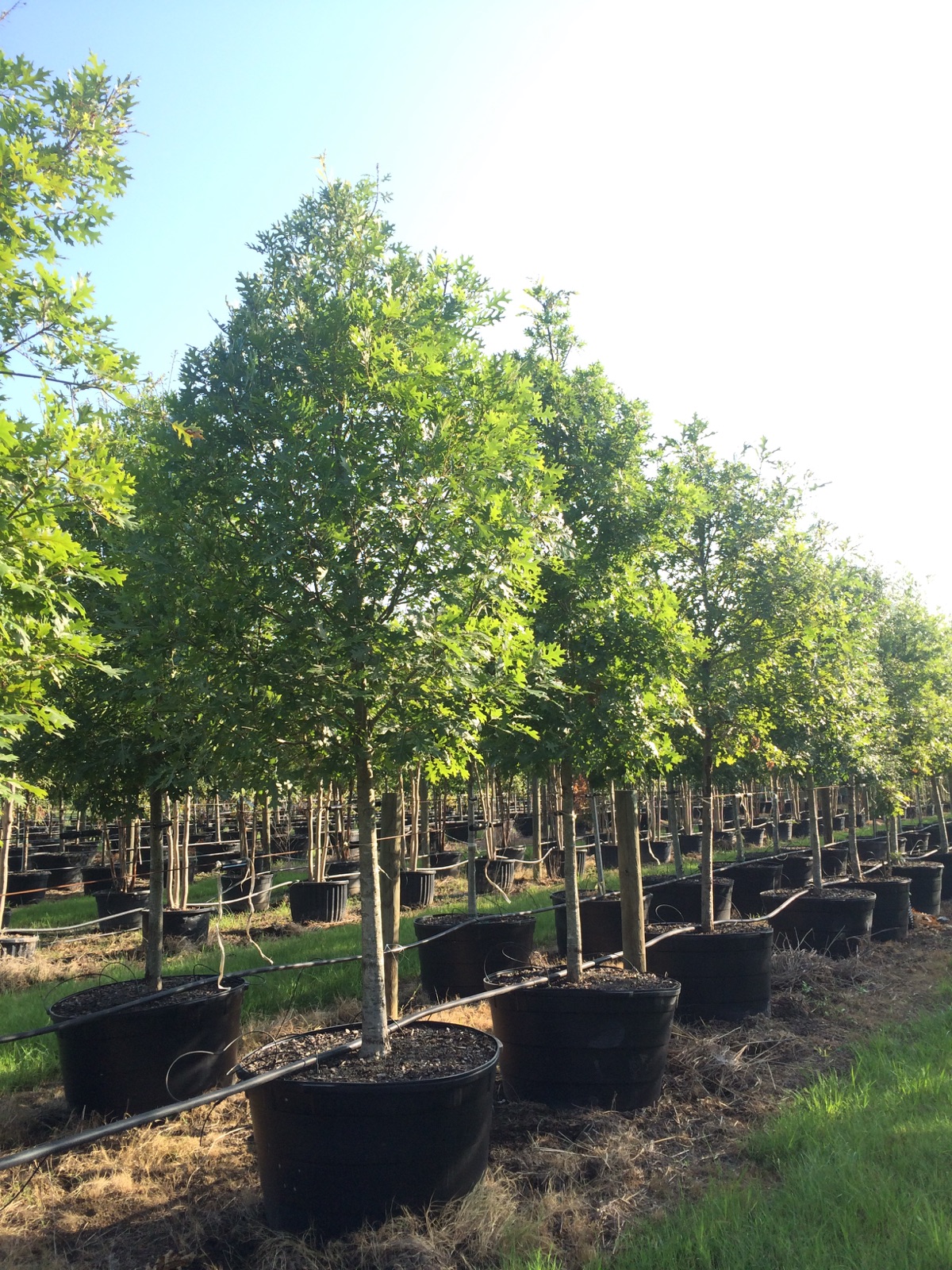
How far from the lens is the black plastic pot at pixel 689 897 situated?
9.73 m

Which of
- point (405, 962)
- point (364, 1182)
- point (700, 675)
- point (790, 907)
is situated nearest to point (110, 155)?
point (364, 1182)

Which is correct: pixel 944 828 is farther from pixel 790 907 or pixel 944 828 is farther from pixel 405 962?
pixel 405 962

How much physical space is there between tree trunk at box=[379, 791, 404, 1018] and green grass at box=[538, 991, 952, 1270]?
2.95 m

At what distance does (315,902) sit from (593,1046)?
7.90 meters

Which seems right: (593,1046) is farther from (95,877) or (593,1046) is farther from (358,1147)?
(95,877)

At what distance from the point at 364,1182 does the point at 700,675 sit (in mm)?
4547

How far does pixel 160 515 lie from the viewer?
414 cm

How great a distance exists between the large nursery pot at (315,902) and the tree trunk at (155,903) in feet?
20.9

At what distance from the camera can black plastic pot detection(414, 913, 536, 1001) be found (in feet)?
25.7

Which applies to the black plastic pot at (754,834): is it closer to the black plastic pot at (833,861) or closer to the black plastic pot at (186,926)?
the black plastic pot at (833,861)

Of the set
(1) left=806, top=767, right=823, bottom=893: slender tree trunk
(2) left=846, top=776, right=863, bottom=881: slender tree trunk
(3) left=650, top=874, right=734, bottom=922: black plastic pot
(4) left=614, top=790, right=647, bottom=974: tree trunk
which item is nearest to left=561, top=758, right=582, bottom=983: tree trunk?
(4) left=614, top=790, right=647, bottom=974: tree trunk

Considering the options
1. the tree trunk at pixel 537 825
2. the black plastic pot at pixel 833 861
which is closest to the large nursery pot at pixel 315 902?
the tree trunk at pixel 537 825

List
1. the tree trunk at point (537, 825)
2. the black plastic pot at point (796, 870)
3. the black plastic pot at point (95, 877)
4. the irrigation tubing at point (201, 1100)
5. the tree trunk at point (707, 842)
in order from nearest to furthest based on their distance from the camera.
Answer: the irrigation tubing at point (201, 1100) → the tree trunk at point (707, 842) → the tree trunk at point (537, 825) → the black plastic pot at point (796, 870) → the black plastic pot at point (95, 877)

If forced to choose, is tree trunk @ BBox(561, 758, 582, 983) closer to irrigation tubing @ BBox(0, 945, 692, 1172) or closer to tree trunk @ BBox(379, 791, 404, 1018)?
irrigation tubing @ BBox(0, 945, 692, 1172)
